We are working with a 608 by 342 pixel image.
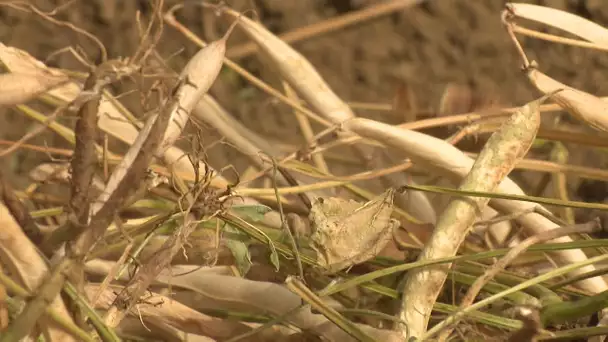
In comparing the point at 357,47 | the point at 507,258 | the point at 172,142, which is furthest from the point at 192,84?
the point at 357,47

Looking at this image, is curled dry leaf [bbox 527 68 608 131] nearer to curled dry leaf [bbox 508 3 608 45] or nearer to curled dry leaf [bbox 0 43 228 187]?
curled dry leaf [bbox 508 3 608 45]

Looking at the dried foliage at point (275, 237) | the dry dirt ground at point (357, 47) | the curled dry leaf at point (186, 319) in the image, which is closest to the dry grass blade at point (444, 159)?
the dried foliage at point (275, 237)

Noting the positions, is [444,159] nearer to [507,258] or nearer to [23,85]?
[507,258]

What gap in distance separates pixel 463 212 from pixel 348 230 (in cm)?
5

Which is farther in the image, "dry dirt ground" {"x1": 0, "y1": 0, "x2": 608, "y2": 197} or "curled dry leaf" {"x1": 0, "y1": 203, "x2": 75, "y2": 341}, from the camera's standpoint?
"dry dirt ground" {"x1": 0, "y1": 0, "x2": 608, "y2": 197}

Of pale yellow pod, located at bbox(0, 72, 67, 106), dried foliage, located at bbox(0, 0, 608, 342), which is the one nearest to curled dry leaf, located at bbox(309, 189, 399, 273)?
dried foliage, located at bbox(0, 0, 608, 342)

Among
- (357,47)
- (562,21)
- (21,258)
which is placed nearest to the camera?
(21,258)

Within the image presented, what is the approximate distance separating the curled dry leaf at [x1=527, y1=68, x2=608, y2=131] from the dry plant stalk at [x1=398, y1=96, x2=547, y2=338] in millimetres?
24

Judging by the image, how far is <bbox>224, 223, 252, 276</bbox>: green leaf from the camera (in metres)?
0.28

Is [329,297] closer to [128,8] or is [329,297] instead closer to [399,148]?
[399,148]

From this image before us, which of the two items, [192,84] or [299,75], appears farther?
[299,75]

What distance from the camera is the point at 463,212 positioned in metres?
0.28

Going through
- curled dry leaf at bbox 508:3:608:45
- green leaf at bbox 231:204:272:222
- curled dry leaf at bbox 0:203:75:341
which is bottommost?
curled dry leaf at bbox 0:203:75:341

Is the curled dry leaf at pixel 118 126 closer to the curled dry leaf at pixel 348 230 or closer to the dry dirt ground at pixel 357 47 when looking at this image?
the curled dry leaf at pixel 348 230
